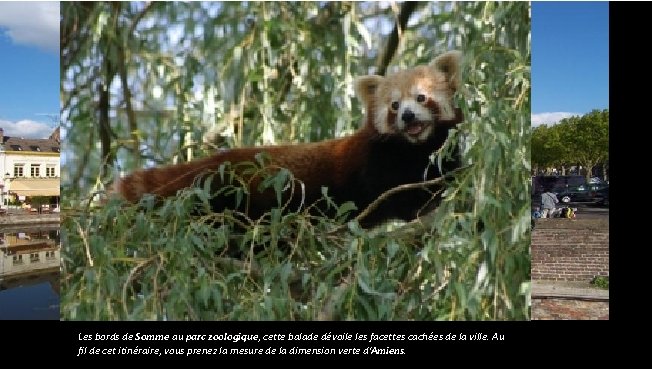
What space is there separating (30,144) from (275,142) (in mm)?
1381

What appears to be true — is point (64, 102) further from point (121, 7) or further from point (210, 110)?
point (210, 110)

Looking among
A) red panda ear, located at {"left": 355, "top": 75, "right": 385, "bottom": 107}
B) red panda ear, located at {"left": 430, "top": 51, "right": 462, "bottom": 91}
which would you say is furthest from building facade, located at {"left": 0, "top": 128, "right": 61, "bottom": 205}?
red panda ear, located at {"left": 430, "top": 51, "right": 462, "bottom": 91}

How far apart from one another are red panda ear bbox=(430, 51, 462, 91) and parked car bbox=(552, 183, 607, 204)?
1.06m

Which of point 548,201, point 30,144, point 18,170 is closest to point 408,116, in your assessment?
point 548,201

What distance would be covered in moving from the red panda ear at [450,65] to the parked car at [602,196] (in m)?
1.06

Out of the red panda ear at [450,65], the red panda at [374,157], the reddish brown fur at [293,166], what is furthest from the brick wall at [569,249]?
the reddish brown fur at [293,166]

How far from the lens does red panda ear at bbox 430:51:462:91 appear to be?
2.83 m

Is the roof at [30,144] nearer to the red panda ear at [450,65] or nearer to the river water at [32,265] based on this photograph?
the river water at [32,265]

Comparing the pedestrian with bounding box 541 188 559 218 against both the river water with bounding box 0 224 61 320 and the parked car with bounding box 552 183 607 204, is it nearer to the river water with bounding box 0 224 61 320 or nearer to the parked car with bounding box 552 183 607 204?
the parked car with bounding box 552 183 607 204

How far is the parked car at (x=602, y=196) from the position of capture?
3066mm

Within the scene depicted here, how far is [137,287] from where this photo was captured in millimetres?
2770
